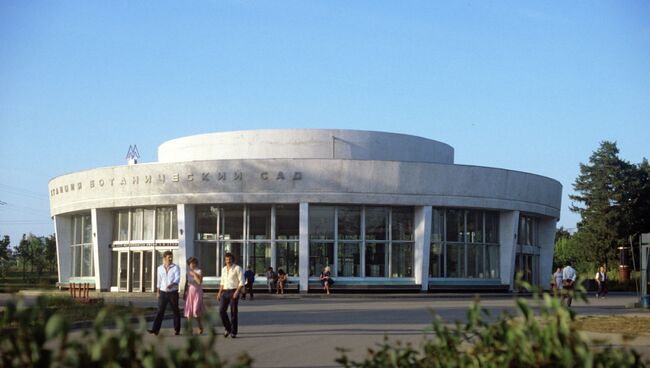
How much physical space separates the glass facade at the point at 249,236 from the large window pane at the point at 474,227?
9470mm

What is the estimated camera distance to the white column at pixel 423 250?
42.6 m

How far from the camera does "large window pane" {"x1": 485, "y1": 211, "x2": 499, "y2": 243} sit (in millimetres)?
46062

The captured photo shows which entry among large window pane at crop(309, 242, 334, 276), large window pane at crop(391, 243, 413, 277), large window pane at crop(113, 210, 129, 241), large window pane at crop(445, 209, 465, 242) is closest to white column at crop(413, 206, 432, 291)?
large window pane at crop(391, 243, 413, 277)

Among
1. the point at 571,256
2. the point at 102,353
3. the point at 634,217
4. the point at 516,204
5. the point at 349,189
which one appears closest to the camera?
the point at 102,353

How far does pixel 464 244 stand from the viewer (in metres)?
44.5

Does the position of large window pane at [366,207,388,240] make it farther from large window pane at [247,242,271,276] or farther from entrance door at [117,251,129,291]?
entrance door at [117,251,129,291]

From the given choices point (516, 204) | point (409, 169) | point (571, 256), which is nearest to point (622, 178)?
point (571, 256)

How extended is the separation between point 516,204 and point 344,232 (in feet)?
33.2

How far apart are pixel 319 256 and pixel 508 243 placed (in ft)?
35.9

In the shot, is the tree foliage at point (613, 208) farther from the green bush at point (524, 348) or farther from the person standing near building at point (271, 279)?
the green bush at point (524, 348)

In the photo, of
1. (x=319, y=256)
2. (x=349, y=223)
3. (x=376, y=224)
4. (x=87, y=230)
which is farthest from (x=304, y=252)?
(x=87, y=230)

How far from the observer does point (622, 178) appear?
82688 millimetres

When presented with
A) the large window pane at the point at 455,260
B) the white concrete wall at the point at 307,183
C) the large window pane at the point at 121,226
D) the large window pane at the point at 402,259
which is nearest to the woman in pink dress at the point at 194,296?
the white concrete wall at the point at 307,183

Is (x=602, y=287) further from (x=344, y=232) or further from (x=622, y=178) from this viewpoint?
(x=622, y=178)
